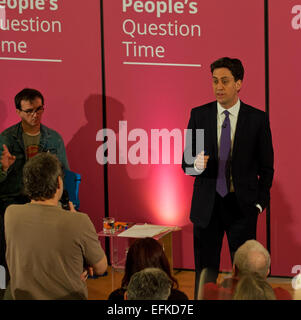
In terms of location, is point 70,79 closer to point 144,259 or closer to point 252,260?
point 144,259

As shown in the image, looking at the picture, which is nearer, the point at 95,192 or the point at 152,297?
the point at 152,297

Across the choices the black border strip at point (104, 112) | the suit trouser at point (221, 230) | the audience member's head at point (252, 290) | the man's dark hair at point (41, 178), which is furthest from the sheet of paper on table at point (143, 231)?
the audience member's head at point (252, 290)

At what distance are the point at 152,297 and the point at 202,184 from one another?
167 centimetres

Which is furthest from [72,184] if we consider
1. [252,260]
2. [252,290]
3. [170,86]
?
[252,290]

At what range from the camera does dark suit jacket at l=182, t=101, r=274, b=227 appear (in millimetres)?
3710

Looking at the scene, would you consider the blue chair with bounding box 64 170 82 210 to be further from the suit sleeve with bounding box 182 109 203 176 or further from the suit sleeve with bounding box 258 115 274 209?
the suit sleeve with bounding box 258 115 274 209

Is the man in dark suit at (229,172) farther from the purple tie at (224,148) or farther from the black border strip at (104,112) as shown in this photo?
the black border strip at (104,112)

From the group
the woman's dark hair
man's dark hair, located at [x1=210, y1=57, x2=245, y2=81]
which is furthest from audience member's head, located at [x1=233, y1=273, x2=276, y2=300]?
man's dark hair, located at [x1=210, y1=57, x2=245, y2=81]

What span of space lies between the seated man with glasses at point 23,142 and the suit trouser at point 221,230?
1495 mm

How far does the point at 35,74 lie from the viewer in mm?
5066

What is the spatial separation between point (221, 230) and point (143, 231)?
101 centimetres

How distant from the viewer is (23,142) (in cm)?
443
